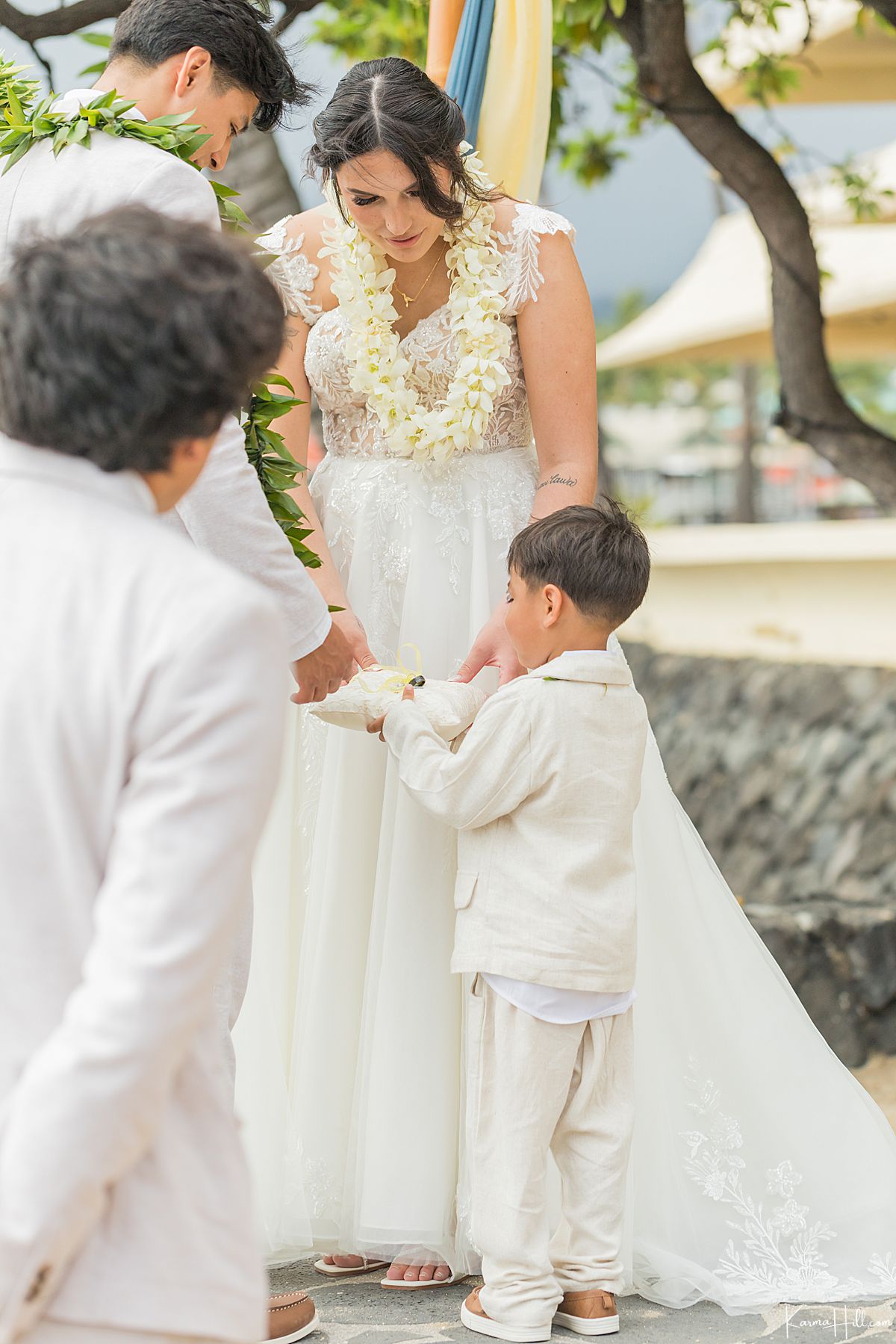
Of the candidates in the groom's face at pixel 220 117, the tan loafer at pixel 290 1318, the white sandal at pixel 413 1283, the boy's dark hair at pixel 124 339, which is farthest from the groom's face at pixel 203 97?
the white sandal at pixel 413 1283

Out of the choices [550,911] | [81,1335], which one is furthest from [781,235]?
[81,1335]

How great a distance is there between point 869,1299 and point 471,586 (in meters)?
1.63

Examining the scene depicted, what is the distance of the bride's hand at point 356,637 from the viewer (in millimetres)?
3010

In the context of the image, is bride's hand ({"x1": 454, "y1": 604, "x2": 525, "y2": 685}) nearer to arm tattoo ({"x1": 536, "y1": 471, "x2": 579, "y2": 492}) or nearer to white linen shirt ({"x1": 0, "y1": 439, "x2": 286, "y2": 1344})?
arm tattoo ({"x1": 536, "y1": 471, "x2": 579, "y2": 492})

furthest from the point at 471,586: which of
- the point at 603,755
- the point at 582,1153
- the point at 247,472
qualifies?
Answer: the point at 582,1153

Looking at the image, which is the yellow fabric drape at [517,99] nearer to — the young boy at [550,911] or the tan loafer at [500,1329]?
the young boy at [550,911]

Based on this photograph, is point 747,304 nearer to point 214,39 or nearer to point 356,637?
point 356,637

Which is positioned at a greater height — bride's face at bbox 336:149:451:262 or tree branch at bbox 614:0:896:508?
tree branch at bbox 614:0:896:508

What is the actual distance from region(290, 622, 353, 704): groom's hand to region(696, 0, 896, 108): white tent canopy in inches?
239

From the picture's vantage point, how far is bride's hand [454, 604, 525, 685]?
2.96 m

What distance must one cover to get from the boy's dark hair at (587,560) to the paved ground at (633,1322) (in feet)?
4.37

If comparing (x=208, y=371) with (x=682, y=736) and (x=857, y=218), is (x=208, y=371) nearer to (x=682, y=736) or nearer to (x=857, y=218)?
(x=857, y=218)

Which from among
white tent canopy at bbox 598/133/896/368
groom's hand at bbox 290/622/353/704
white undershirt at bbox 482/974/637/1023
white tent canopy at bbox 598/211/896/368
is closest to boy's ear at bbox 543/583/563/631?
groom's hand at bbox 290/622/353/704

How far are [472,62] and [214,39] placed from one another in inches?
39.4
